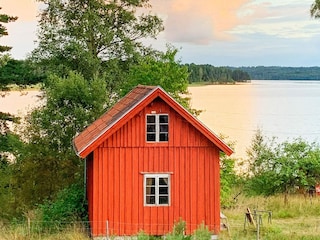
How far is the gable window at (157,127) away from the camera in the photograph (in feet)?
65.7

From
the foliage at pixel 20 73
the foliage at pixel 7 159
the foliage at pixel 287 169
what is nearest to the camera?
the foliage at pixel 7 159

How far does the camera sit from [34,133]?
94.8ft

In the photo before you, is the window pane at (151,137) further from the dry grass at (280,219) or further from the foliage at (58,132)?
the foliage at (58,132)

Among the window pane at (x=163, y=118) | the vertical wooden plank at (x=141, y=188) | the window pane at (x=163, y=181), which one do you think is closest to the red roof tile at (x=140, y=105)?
the window pane at (x=163, y=118)

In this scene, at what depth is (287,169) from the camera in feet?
91.9

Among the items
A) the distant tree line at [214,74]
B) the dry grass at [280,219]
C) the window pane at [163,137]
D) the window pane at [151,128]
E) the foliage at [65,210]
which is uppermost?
the distant tree line at [214,74]

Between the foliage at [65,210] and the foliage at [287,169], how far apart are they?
9.37 m

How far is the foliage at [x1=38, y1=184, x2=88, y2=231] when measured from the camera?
2136 cm

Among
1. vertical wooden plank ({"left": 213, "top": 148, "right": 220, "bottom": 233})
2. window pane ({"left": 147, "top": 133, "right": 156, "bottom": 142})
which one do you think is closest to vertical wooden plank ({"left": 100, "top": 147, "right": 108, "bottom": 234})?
window pane ({"left": 147, "top": 133, "right": 156, "bottom": 142})

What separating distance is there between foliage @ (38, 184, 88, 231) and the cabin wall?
61.3 inches

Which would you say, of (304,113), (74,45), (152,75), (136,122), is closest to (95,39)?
(74,45)

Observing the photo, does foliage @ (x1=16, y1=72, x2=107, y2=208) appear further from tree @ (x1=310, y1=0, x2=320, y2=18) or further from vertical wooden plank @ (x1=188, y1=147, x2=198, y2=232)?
tree @ (x1=310, y1=0, x2=320, y2=18)

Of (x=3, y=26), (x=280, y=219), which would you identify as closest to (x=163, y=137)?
(x=280, y=219)

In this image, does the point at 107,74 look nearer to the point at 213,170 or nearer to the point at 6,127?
the point at 6,127
